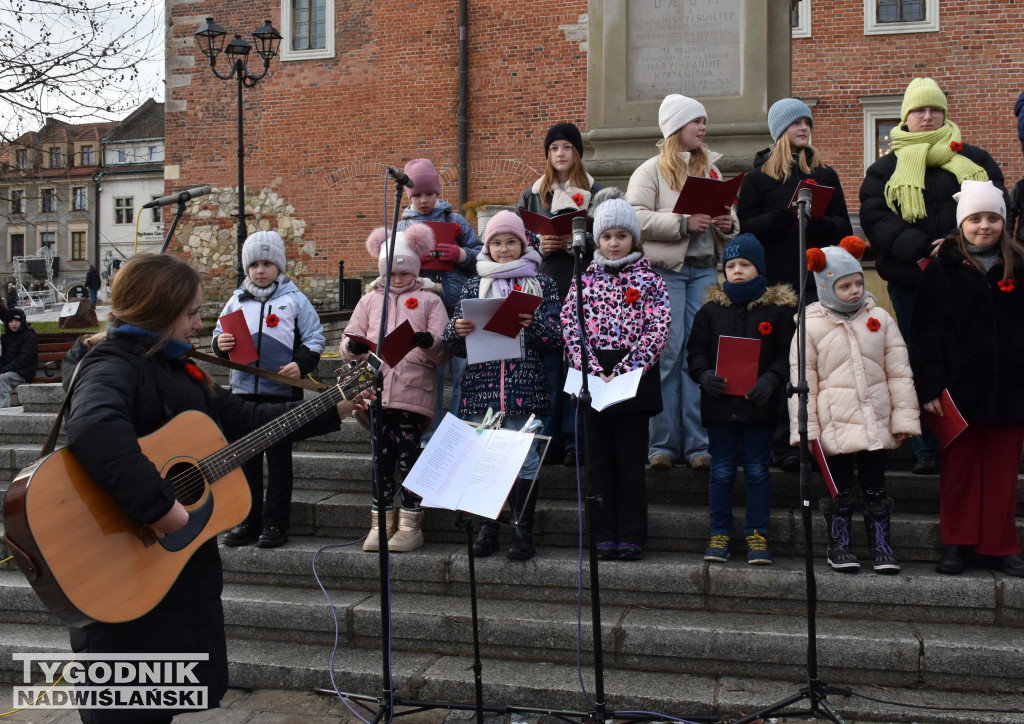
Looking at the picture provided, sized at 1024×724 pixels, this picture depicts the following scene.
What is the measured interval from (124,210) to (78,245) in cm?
763

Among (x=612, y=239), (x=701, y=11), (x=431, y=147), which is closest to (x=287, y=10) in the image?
(x=431, y=147)

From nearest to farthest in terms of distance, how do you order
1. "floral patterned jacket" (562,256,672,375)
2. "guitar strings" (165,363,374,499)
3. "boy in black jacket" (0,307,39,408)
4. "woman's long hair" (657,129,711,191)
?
1. "guitar strings" (165,363,374,499)
2. "floral patterned jacket" (562,256,672,375)
3. "woman's long hair" (657,129,711,191)
4. "boy in black jacket" (0,307,39,408)

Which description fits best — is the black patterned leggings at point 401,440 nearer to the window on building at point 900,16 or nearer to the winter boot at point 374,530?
the winter boot at point 374,530

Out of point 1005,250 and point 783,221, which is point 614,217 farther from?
point 1005,250

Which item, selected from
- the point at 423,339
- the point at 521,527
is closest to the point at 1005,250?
the point at 521,527

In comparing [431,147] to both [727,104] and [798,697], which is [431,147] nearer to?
[727,104]

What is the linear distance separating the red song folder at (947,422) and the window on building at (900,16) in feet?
47.8

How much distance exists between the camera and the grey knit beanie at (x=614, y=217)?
4.79m

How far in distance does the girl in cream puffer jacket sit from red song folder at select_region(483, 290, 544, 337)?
127 cm

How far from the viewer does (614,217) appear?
4.79 metres

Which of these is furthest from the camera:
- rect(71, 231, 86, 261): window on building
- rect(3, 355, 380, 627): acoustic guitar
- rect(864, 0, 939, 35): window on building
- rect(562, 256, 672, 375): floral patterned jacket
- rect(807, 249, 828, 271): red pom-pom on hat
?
rect(71, 231, 86, 261): window on building

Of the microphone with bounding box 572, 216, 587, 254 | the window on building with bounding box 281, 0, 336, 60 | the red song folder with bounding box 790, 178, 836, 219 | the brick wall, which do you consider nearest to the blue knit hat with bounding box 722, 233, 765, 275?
the red song folder with bounding box 790, 178, 836, 219

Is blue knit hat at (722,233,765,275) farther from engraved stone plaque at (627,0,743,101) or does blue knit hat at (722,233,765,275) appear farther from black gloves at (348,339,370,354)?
engraved stone plaque at (627,0,743,101)

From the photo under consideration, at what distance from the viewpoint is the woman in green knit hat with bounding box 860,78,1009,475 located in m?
5.15
